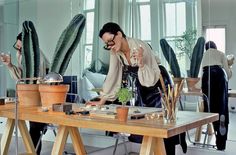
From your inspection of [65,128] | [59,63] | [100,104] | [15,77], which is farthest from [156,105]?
[15,77]

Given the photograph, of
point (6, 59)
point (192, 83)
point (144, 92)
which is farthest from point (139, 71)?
point (192, 83)

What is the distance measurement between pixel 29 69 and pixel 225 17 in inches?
76.6

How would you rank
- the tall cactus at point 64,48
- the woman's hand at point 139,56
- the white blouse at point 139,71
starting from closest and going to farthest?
the woman's hand at point 139,56 < the white blouse at point 139,71 < the tall cactus at point 64,48

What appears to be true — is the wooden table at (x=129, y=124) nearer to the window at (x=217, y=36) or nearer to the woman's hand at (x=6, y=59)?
the woman's hand at (x=6, y=59)

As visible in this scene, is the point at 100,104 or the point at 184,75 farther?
the point at 184,75

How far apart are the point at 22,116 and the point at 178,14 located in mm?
2087

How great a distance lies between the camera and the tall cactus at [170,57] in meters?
3.47

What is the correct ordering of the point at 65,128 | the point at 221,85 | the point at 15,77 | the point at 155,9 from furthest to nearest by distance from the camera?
1. the point at 155,9
2. the point at 221,85
3. the point at 15,77
4. the point at 65,128

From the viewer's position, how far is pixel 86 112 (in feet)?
6.68

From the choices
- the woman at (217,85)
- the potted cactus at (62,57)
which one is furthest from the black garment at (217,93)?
the potted cactus at (62,57)

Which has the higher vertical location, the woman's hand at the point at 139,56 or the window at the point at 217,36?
the window at the point at 217,36

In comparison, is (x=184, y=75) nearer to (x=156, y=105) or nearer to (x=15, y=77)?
(x=156, y=105)

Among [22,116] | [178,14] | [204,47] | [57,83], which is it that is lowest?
[22,116]

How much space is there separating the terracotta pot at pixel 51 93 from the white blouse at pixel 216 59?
1.62 m
